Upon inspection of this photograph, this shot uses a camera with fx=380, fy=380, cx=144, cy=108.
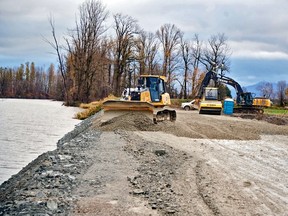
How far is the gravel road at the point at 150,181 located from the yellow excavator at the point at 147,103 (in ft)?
14.3

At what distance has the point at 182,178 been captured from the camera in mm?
7512

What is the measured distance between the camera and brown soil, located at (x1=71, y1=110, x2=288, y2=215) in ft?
18.8

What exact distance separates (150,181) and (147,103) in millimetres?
10055

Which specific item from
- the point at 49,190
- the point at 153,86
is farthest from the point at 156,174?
the point at 153,86

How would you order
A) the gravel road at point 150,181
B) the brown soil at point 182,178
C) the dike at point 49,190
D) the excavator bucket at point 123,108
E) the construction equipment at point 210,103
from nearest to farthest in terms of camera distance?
the dike at point 49,190, the gravel road at point 150,181, the brown soil at point 182,178, the excavator bucket at point 123,108, the construction equipment at point 210,103

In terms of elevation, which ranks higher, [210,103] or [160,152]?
[210,103]

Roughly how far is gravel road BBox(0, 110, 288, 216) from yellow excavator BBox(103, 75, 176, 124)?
436 centimetres

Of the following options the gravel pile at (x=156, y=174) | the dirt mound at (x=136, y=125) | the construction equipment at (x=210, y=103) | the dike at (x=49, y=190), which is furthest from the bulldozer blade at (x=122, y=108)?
the construction equipment at (x=210, y=103)

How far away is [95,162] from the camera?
28.6 ft

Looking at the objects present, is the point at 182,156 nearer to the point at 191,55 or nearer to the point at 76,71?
the point at 76,71

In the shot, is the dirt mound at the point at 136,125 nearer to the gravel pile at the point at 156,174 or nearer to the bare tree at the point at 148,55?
the gravel pile at the point at 156,174

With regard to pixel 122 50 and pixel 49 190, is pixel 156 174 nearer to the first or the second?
pixel 49 190

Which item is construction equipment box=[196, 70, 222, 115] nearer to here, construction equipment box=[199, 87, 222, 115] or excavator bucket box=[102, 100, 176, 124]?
construction equipment box=[199, 87, 222, 115]

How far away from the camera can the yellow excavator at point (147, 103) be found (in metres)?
17.2
